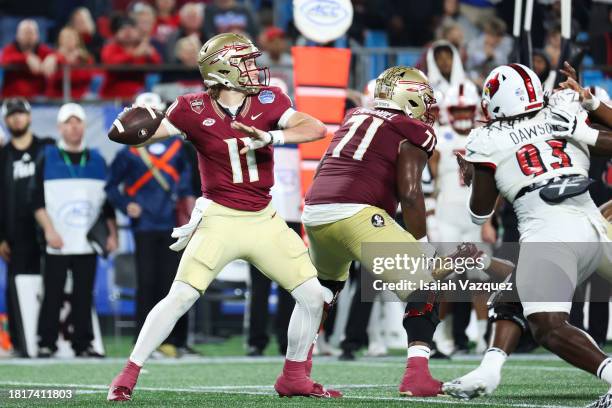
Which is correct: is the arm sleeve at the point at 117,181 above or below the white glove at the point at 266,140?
below

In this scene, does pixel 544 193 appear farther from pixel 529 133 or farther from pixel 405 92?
pixel 405 92

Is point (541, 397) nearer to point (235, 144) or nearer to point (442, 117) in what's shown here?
point (235, 144)

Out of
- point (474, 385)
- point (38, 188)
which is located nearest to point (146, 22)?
point (38, 188)

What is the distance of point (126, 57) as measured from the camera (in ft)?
49.0

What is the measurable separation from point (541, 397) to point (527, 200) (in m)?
1.18

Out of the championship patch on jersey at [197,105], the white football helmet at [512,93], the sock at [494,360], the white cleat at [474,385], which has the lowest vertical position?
the white cleat at [474,385]

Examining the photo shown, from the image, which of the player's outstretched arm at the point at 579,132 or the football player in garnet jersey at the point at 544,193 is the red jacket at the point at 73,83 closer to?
the football player in garnet jersey at the point at 544,193

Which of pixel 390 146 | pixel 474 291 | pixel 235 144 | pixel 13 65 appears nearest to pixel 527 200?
pixel 390 146

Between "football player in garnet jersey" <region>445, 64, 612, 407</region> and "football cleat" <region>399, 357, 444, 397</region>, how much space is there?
1.92 feet

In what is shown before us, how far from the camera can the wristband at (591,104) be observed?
6.89 meters

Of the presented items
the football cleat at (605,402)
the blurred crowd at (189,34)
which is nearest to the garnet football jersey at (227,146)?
the football cleat at (605,402)

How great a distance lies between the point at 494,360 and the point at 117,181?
5.91 metres

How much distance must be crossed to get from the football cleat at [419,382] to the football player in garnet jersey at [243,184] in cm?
40

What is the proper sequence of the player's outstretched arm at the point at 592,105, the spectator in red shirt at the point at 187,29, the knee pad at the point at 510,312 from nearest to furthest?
the knee pad at the point at 510,312 < the player's outstretched arm at the point at 592,105 < the spectator in red shirt at the point at 187,29
